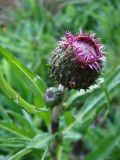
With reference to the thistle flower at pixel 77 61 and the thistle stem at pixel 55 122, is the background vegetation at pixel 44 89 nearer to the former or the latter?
the thistle stem at pixel 55 122

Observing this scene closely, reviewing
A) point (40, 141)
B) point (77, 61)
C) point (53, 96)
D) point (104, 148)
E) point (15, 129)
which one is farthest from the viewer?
point (104, 148)

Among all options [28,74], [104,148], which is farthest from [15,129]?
[104,148]

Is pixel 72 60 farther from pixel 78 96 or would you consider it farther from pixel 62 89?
pixel 78 96

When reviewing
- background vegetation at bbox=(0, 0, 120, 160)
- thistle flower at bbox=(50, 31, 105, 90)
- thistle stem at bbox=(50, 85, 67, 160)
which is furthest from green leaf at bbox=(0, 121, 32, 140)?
thistle flower at bbox=(50, 31, 105, 90)

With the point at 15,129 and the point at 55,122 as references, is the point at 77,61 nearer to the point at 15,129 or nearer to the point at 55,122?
the point at 55,122

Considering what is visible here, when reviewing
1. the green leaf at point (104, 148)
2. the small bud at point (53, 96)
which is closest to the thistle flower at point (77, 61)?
the small bud at point (53, 96)

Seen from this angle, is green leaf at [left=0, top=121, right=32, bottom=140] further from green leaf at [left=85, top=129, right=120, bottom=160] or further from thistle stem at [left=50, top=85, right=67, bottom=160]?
green leaf at [left=85, top=129, right=120, bottom=160]
